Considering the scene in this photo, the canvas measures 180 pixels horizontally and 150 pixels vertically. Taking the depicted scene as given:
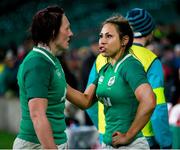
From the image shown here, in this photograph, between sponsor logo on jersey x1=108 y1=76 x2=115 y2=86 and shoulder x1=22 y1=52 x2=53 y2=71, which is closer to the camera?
shoulder x1=22 y1=52 x2=53 y2=71

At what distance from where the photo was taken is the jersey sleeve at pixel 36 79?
5410 millimetres

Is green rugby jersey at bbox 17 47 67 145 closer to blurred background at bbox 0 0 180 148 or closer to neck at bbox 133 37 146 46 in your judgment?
neck at bbox 133 37 146 46

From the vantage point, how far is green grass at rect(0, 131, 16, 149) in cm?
1277

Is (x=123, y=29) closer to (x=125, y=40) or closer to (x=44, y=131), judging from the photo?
(x=125, y=40)

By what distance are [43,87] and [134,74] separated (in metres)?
0.70

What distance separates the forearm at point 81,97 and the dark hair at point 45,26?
2.40 feet

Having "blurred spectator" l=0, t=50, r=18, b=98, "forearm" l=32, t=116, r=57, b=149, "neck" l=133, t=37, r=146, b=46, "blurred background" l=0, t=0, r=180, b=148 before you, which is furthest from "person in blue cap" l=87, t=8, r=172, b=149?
"blurred spectator" l=0, t=50, r=18, b=98

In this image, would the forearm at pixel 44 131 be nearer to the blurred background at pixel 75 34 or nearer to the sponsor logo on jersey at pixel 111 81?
the sponsor logo on jersey at pixel 111 81

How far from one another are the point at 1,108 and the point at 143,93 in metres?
10.2

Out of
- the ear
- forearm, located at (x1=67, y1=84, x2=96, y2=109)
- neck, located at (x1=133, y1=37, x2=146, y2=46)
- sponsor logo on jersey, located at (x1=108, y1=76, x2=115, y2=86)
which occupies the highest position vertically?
the ear

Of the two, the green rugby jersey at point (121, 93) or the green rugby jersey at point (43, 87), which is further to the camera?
the green rugby jersey at point (121, 93)

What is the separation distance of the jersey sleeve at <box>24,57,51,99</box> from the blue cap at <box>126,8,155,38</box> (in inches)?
68.5

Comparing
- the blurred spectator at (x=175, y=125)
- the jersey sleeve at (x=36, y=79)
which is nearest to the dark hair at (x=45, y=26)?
the jersey sleeve at (x=36, y=79)

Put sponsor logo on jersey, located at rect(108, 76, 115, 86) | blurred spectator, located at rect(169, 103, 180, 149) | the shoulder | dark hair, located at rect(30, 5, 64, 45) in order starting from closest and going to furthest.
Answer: the shoulder, dark hair, located at rect(30, 5, 64, 45), sponsor logo on jersey, located at rect(108, 76, 115, 86), blurred spectator, located at rect(169, 103, 180, 149)
